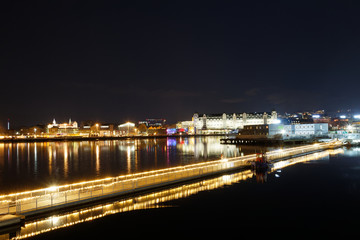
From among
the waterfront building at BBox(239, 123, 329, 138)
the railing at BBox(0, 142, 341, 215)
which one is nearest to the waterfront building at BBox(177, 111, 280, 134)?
the waterfront building at BBox(239, 123, 329, 138)

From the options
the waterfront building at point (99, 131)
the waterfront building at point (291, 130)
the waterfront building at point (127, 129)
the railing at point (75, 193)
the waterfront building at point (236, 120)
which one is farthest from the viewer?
the waterfront building at point (236, 120)

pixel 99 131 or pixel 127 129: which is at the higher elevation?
pixel 127 129

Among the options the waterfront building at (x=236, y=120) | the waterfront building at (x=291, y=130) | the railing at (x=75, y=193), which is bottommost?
the railing at (x=75, y=193)

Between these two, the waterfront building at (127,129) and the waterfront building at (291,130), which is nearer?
the waterfront building at (291,130)

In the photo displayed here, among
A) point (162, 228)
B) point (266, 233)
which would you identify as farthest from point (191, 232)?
point (266, 233)

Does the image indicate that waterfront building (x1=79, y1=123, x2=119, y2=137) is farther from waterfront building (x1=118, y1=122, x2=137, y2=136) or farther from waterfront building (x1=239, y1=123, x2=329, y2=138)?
waterfront building (x1=239, y1=123, x2=329, y2=138)

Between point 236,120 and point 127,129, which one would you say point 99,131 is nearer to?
point 127,129

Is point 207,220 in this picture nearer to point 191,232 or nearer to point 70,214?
point 191,232

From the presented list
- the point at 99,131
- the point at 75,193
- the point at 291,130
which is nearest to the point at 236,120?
the point at 99,131

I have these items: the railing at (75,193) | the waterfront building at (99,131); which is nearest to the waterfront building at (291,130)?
the railing at (75,193)

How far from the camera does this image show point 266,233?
14508mm

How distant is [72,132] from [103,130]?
20.5 metres

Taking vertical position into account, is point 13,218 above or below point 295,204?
above

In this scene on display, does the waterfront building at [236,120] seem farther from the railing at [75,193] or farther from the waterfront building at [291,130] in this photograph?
the railing at [75,193]
